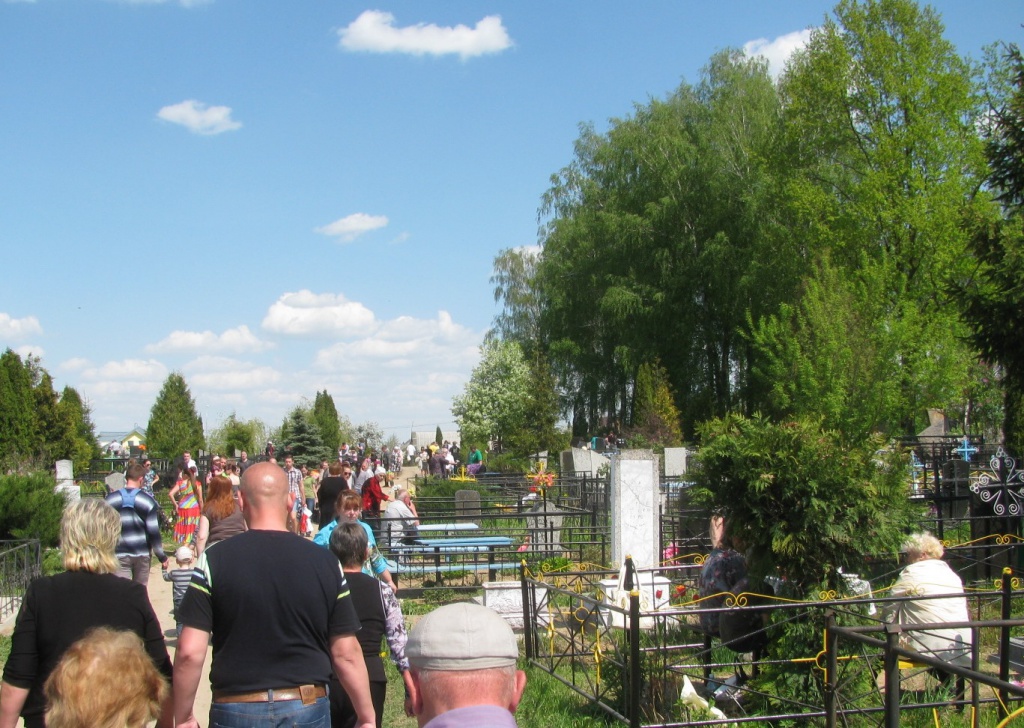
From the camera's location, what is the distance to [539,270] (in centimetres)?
4106

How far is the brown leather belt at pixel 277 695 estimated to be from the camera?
3760 millimetres

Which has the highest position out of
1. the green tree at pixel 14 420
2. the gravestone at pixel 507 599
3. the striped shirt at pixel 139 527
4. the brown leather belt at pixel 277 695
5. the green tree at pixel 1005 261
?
the green tree at pixel 1005 261

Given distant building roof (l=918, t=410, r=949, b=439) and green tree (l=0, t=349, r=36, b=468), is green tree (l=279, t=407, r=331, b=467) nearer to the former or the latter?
green tree (l=0, t=349, r=36, b=468)

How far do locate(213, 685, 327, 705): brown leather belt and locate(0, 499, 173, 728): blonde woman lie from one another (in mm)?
226

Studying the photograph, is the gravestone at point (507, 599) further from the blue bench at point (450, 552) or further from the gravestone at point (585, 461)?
the gravestone at point (585, 461)

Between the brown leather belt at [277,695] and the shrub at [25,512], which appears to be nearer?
the brown leather belt at [277,695]

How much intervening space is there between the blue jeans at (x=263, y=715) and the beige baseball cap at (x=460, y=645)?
1758 mm

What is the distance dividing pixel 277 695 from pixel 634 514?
7.76 metres

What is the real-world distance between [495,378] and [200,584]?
50.1 meters

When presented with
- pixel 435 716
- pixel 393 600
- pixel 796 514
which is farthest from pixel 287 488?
pixel 796 514

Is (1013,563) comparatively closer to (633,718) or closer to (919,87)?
(633,718)

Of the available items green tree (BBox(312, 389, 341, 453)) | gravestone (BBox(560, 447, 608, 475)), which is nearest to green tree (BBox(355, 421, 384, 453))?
green tree (BBox(312, 389, 341, 453))

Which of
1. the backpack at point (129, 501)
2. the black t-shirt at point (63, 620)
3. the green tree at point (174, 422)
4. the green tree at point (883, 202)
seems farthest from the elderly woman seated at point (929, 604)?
the green tree at point (174, 422)

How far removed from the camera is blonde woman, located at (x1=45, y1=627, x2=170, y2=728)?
9.57 feet
